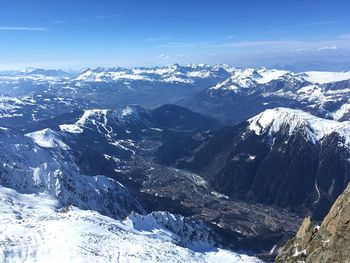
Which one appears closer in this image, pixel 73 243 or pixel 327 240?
pixel 327 240

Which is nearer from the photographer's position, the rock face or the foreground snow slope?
the rock face

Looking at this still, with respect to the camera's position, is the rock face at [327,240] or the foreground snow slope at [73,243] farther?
the foreground snow slope at [73,243]

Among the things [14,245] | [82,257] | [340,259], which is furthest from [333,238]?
[14,245]

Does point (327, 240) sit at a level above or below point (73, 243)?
above

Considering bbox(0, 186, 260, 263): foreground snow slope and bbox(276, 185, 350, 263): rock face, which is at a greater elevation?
bbox(276, 185, 350, 263): rock face

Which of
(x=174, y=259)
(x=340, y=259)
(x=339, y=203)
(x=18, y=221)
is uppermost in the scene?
(x=339, y=203)

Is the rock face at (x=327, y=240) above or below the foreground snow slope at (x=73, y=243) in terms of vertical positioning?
above

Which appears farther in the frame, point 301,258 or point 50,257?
point 50,257

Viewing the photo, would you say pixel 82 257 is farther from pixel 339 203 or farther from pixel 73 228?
pixel 339 203
